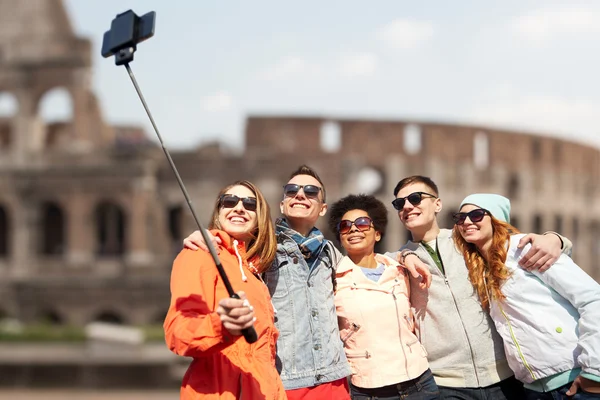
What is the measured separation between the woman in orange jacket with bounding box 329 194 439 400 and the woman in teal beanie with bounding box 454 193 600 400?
1.34ft

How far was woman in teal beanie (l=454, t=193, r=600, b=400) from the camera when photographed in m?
3.90

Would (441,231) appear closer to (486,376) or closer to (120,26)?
(486,376)

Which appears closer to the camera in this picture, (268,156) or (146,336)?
(146,336)

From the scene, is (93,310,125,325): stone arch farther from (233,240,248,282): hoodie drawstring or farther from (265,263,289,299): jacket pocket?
(233,240,248,282): hoodie drawstring

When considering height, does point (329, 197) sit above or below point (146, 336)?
above

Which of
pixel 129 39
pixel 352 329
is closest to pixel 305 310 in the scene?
pixel 352 329

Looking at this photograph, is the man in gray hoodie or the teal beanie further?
the teal beanie

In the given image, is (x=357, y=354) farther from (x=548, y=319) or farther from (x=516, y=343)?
(x=548, y=319)

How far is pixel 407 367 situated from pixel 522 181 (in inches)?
1039

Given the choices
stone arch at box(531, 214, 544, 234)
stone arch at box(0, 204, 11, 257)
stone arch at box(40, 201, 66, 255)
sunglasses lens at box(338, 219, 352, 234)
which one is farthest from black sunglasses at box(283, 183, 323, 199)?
stone arch at box(531, 214, 544, 234)

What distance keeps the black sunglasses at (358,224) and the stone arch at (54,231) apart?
2463 centimetres

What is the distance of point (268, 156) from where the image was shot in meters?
25.3

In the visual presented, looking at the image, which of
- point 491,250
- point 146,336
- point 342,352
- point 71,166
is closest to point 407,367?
A: point 342,352

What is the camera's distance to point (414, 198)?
4.52m
